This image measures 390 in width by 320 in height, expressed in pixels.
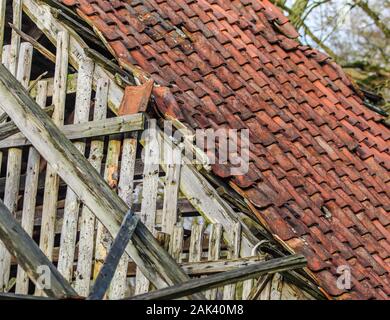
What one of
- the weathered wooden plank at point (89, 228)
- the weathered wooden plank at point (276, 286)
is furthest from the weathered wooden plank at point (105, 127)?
the weathered wooden plank at point (276, 286)

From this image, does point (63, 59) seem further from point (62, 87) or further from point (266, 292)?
point (266, 292)

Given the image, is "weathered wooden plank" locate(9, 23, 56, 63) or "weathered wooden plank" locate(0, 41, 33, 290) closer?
"weathered wooden plank" locate(0, 41, 33, 290)

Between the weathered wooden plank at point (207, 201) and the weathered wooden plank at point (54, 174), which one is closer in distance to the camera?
the weathered wooden plank at point (207, 201)

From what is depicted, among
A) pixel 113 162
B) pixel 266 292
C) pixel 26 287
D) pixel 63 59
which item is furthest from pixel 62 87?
pixel 266 292

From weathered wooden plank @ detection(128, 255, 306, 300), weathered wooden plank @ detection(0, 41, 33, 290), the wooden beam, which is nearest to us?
weathered wooden plank @ detection(128, 255, 306, 300)

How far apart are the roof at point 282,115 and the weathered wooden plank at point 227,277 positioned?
0.80ft

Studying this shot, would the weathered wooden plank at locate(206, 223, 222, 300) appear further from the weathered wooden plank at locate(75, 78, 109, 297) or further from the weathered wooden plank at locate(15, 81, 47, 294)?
the weathered wooden plank at locate(15, 81, 47, 294)

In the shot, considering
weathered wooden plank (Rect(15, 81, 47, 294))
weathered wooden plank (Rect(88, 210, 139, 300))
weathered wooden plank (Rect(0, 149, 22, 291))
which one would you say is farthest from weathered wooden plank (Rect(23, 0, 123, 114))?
weathered wooden plank (Rect(88, 210, 139, 300))

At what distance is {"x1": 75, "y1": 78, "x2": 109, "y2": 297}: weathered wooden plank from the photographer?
738 centimetres

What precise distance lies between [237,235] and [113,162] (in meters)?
1.10

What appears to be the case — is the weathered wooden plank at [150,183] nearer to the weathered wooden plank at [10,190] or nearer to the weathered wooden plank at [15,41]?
the weathered wooden plank at [10,190]

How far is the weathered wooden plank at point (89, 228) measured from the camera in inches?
291

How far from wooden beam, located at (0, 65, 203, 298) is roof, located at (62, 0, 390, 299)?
1.13m
